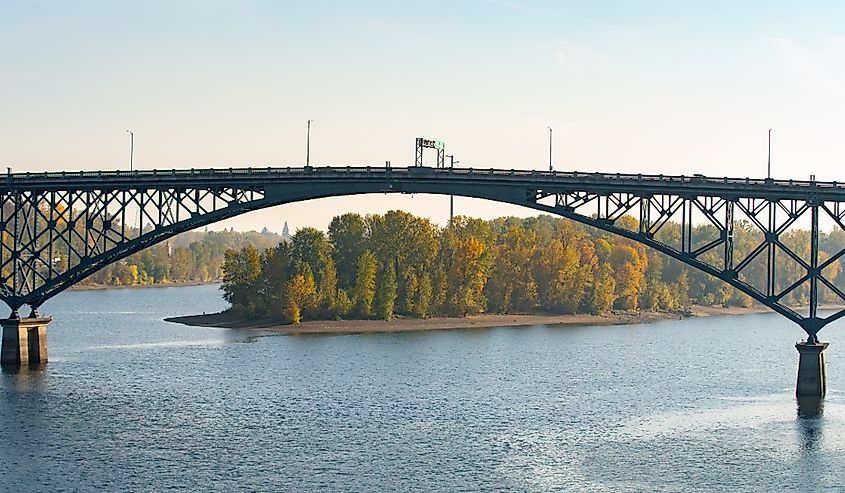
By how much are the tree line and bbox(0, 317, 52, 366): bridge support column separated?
48648 millimetres

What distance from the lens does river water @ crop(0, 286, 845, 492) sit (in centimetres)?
5762

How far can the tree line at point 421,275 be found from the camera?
150 metres

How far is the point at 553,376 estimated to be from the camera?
95688 mm

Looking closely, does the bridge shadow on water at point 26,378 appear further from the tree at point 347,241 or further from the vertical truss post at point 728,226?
the tree at point 347,241

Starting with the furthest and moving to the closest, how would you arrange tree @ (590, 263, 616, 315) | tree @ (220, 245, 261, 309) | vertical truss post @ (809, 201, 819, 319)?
tree @ (590, 263, 616, 315)
tree @ (220, 245, 261, 309)
vertical truss post @ (809, 201, 819, 319)

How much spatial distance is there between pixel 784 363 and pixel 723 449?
4653cm

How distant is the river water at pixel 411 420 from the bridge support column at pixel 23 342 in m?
2.30

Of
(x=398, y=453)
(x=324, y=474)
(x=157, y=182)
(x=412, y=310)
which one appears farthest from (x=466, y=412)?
(x=412, y=310)

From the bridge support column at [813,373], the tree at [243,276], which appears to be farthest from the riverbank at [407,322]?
the bridge support column at [813,373]

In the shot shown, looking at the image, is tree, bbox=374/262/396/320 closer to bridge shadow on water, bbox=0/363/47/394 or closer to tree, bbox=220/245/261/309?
tree, bbox=220/245/261/309

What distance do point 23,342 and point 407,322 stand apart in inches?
2460

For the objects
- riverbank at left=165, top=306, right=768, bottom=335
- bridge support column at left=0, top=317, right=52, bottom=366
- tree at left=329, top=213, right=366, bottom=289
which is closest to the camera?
bridge support column at left=0, top=317, right=52, bottom=366

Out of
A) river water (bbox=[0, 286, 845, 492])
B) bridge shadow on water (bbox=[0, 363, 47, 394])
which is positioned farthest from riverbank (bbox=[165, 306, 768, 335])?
bridge shadow on water (bbox=[0, 363, 47, 394])

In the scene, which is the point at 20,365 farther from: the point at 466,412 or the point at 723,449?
the point at 723,449
